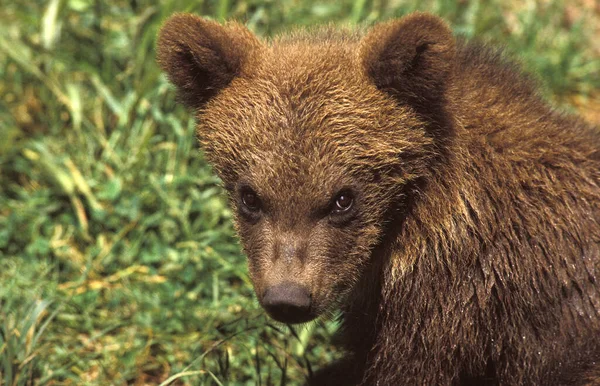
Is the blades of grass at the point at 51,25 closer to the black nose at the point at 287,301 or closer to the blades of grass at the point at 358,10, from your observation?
the blades of grass at the point at 358,10

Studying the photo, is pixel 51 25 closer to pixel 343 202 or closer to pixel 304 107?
pixel 304 107

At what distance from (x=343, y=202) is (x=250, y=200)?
0.48 meters

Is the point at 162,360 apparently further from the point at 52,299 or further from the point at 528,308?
the point at 528,308

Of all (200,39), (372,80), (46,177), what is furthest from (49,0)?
(372,80)

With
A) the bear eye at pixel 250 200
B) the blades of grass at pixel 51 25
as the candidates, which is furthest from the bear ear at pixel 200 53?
the blades of grass at pixel 51 25

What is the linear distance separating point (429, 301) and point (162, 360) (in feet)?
7.19

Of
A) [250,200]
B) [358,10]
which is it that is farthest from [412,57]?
[358,10]

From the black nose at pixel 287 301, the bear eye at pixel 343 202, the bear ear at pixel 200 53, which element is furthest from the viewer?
the bear ear at pixel 200 53

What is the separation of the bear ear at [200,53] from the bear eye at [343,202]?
2.87 ft

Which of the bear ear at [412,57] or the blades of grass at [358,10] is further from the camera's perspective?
the blades of grass at [358,10]

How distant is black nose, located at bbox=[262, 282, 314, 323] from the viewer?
4293 millimetres

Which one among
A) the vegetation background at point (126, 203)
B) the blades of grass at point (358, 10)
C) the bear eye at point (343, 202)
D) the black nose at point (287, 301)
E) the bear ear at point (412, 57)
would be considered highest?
the bear ear at point (412, 57)

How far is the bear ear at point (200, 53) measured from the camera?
15.5ft

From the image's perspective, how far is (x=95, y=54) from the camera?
25.7ft
